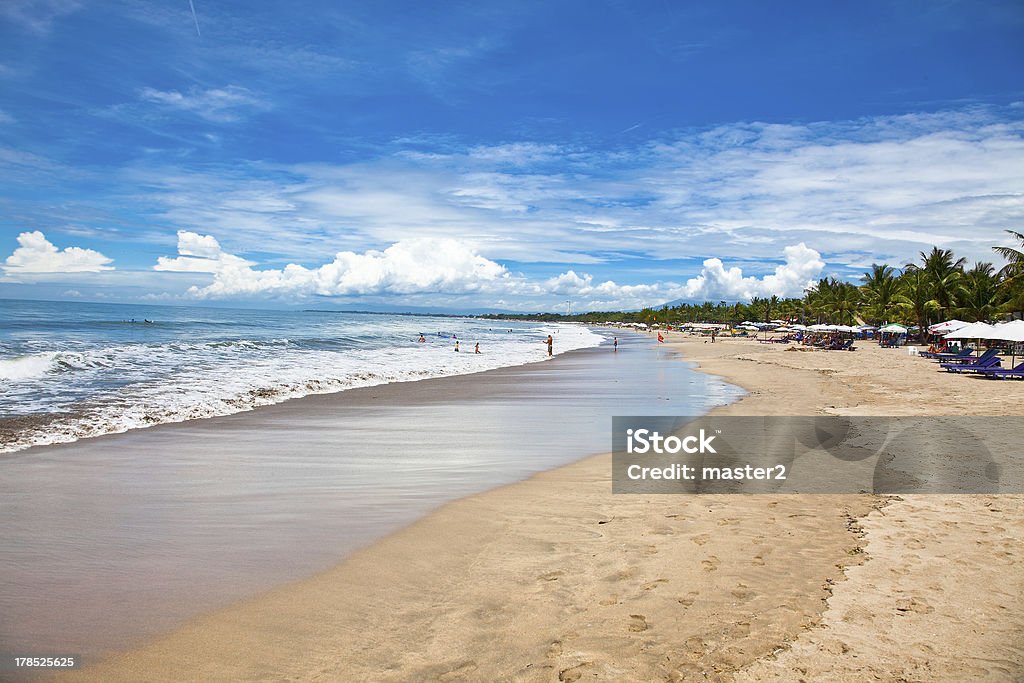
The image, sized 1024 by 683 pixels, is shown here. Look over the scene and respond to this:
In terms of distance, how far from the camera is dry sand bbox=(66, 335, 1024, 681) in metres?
3.79

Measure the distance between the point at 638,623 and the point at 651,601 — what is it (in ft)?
1.24

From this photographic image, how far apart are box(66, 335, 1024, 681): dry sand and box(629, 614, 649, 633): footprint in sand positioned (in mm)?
12

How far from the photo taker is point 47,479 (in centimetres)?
816

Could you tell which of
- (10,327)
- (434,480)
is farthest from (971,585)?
(10,327)

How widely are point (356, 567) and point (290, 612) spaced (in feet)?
2.91

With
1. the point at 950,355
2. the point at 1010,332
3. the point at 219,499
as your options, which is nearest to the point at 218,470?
the point at 219,499

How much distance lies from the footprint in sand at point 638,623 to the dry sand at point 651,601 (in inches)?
0.5

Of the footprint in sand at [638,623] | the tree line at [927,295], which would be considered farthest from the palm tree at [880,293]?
the footprint in sand at [638,623]

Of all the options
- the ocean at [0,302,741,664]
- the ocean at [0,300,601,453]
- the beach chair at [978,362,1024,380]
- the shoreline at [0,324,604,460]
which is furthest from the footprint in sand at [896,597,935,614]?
the beach chair at [978,362,1024,380]

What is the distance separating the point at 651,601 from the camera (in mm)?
4605

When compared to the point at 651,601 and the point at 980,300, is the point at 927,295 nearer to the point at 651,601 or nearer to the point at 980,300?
the point at 980,300

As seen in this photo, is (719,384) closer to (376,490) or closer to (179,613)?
(376,490)

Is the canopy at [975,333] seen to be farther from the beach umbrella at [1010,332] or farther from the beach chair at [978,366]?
the beach chair at [978,366]

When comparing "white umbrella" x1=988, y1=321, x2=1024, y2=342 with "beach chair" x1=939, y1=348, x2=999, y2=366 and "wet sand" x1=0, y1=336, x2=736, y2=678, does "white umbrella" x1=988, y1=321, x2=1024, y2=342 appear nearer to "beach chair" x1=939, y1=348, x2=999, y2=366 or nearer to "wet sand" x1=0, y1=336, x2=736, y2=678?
"beach chair" x1=939, y1=348, x2=999, y2=366
